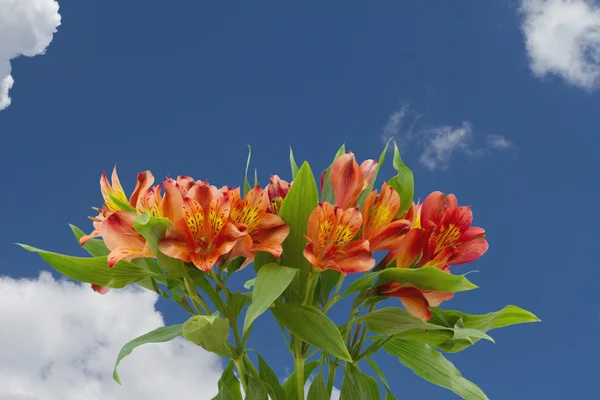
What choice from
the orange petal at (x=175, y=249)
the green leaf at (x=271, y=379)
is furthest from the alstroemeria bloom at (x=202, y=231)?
the green leaf at (x=271, y=379)

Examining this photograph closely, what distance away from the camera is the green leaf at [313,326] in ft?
3.98

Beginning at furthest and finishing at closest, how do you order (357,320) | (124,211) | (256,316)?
(357,320) < (124,211) < (256,316)

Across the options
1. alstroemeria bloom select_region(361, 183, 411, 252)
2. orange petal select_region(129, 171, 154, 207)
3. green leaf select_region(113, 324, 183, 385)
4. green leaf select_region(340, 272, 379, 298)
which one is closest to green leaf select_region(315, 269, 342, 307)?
green leaf select_region(340, 272, 379, 298)

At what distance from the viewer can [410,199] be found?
4.66 ft

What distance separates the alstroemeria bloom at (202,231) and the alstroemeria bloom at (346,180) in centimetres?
24

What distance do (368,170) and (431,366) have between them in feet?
1.48

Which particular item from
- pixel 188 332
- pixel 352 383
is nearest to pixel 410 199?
pixel 352 383

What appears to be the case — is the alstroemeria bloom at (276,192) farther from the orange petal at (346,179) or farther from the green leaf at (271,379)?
the green leaf at (271,379)

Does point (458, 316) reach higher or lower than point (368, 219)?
lower

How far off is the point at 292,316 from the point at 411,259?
26 cm

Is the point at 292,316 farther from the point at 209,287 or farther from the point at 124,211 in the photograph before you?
the point at 124,211

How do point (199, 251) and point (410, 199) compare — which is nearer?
point (199, 251)

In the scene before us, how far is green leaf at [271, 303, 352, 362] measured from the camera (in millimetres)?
1214

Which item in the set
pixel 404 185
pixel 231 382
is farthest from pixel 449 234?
pixel 231 382
